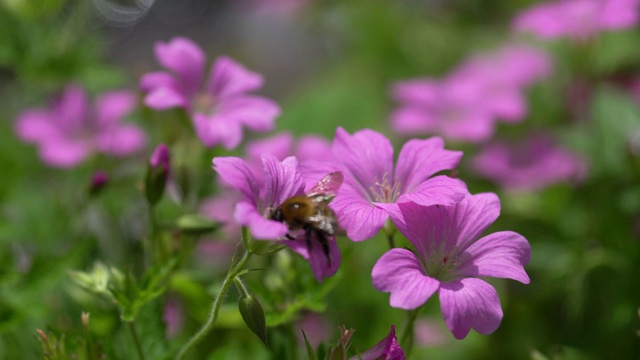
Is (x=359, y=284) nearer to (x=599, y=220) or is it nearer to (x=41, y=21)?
(x=599, y=220)

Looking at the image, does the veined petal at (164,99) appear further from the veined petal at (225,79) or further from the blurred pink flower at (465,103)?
the blurred pink flower at (465,103)

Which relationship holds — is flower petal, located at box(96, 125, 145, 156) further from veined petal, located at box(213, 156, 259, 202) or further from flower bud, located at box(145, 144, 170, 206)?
veined petal, located at box(213, 156, 259, 202)

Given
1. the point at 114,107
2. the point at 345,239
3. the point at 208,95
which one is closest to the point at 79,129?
the point at 114,107

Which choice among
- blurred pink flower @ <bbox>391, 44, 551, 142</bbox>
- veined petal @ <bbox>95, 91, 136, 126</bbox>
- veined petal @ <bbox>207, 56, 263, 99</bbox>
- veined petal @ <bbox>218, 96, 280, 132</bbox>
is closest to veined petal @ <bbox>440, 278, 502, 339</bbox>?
veined petal @ <bbox>218, 96, 280, 132</bbox>

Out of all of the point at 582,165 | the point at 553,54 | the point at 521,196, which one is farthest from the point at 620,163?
the point at 553,54

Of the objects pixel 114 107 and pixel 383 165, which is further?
pixel 114 107

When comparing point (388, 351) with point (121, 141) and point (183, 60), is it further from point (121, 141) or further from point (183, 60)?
point (121, 141)

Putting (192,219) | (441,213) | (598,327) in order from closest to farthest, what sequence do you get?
(441,213)
(192,219)
(598,327)
